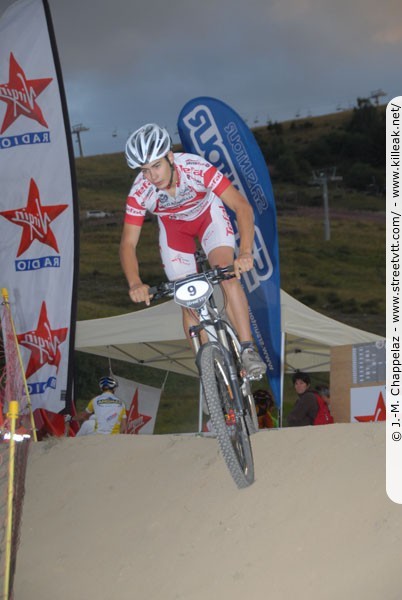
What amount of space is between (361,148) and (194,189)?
73943mm

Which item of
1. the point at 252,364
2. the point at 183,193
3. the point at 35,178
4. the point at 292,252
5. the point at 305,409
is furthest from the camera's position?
the point at 292,252

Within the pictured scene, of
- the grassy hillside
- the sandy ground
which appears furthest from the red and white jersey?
the grassy hillside

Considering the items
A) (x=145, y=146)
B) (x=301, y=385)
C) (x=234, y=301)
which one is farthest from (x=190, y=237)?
(x=301, y=385)

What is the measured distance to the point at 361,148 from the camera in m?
78.2

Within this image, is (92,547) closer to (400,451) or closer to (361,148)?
(400,451)

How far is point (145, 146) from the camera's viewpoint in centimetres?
644

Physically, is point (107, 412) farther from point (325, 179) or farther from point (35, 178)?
point (325, 179)

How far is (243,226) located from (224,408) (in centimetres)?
148

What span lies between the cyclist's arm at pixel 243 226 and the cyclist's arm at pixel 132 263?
74 centimetres

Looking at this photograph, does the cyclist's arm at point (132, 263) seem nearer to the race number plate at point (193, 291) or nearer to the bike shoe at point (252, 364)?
the race number plate at point (193, 291)

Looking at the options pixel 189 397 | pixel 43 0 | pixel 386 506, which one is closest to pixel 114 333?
pixel 43 0

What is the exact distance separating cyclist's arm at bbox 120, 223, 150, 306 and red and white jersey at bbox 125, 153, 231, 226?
116 mm

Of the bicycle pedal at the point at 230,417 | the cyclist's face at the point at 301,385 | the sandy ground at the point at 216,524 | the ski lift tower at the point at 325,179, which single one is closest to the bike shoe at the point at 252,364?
the bicycle pedal at the point at 230,417

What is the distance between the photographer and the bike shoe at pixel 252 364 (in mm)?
6527
